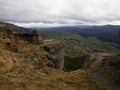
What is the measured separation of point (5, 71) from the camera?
4488cm

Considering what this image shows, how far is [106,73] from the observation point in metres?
48.8

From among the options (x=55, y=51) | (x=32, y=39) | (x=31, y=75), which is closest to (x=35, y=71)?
(x=31, y=75)

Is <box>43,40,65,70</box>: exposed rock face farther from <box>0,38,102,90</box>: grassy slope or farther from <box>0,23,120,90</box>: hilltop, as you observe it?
<box>0,38,102,90</box>: grassy slope

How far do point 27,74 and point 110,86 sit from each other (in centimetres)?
1782

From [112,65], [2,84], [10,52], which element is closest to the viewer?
[2,84]

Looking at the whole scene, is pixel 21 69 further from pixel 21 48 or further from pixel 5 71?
pixel 21 48

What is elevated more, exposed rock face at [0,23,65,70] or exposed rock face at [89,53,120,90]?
exposed rock face at [0,23,65,70]

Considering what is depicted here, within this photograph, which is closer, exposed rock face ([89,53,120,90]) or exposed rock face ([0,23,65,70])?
exposed rock face ([89,53,120,90])

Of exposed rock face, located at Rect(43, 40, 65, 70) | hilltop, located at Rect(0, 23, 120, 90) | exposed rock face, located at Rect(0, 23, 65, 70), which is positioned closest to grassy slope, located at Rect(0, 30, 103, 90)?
hilltop, located at Rect(0, 23, 120, 90)

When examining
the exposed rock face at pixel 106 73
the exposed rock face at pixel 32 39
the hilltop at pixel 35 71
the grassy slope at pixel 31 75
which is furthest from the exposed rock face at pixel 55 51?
the exposed rock face at pixel 106 73

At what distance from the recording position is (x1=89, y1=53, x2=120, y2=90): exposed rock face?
1667 inches

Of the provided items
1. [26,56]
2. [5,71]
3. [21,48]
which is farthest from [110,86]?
[21,48]

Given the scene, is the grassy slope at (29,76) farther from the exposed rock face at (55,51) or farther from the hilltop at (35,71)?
the exposed rock face at (55,51)

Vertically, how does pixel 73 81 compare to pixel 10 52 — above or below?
below
